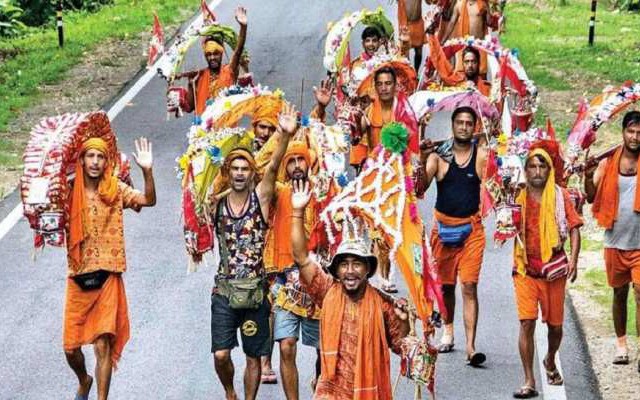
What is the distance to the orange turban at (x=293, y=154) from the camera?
10.4m

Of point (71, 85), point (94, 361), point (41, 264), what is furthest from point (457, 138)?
point (71, 85)

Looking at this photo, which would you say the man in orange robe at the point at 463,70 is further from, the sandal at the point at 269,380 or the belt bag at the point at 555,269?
the sandal at the point at 269,380

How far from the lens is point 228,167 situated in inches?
397

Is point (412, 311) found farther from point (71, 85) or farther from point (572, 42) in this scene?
point (572, 42)

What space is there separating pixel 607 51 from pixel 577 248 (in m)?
11.8

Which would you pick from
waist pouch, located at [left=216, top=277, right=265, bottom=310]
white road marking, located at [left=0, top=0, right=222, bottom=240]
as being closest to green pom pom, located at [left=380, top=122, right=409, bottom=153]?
waist pouch, located at [left=216, top=277, right=265, bottom=310]

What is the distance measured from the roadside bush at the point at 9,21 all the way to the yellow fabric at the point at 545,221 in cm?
1554

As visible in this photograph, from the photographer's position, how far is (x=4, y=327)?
1209 centimetres

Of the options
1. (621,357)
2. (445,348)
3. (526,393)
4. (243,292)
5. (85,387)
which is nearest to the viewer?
(243,292)

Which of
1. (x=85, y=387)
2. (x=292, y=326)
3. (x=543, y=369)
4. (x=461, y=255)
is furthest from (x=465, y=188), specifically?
(x=85, y=387)

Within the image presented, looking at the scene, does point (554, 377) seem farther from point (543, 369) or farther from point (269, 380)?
point (269, 380)

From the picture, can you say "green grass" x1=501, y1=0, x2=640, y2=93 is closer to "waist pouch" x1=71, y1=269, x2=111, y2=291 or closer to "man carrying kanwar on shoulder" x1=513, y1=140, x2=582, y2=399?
"man carrying kanwar on shoulder" x1=513, y1=140, x2=582, y2=399

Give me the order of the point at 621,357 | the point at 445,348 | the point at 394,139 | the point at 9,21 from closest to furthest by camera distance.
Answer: the point at 394,139
the point at 621,357
the point at 445,348
the point at 9,21

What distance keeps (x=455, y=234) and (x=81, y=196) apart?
295 cm
